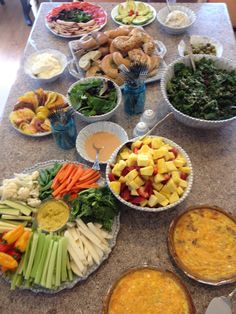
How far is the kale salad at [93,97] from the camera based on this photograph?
61.4 inches

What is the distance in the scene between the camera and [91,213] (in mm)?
1176

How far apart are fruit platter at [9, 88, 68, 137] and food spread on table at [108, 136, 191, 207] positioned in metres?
0.52

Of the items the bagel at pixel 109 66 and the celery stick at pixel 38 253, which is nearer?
the celery stick at pixel 38 253

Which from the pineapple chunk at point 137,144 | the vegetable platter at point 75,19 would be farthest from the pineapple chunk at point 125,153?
the vegetable platter at point 75,19

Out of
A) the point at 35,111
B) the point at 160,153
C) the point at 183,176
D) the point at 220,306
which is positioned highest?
the point at 35,111

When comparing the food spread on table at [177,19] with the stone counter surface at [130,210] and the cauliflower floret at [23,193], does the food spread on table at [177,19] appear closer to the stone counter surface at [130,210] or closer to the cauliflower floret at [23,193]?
the stone counter surface at [130,210]

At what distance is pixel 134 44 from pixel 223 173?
3.04ft

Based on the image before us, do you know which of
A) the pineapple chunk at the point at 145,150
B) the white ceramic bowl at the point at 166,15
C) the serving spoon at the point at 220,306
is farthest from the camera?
the white ceramic bowl at the point at 166,15

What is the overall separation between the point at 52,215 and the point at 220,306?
687 mm

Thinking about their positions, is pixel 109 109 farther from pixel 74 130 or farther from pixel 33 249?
pixel 33 249

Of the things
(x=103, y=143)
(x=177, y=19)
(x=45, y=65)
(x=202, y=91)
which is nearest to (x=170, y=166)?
(x=103, y=143)

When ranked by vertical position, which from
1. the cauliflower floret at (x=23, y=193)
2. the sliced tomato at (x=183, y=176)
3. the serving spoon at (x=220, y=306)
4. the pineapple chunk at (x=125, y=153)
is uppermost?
the cauliflower floret at (x=23, y=193)

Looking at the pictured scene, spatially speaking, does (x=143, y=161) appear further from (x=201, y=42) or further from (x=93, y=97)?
(x=201, y=42)

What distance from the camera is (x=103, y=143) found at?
1.50 metres
